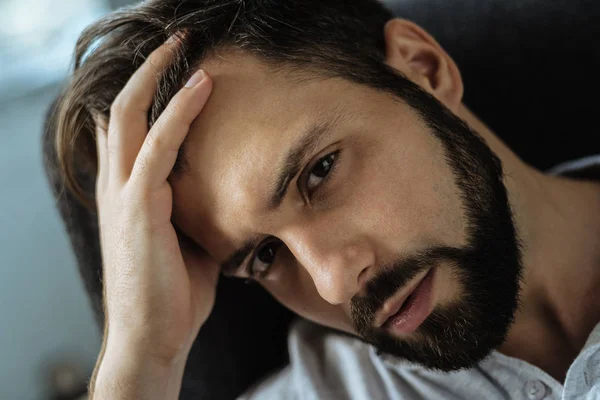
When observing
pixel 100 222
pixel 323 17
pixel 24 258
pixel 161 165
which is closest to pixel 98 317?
pixel 100 222

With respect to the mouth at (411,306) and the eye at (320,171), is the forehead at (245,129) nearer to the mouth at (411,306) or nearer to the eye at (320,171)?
the eye at (320,171)

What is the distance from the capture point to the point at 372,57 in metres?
0.98

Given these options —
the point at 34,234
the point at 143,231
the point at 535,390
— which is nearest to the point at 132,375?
the point at 143,231

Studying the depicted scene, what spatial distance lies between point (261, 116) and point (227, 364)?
0.50 meters

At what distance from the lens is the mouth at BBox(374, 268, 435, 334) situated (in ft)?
2.89

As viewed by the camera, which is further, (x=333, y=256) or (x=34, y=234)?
(x=34, y=234)

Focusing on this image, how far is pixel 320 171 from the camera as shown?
0.88 m

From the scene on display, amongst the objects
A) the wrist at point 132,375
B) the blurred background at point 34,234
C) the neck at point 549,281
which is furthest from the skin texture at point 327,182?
the blurred background at point 34,234

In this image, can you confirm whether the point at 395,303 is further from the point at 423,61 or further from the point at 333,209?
the point at 423,61

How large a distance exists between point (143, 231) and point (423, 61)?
53 centimetres

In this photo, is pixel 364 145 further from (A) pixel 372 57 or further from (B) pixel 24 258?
(B) pixel 24 258

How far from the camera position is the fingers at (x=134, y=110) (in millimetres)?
941

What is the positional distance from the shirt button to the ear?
432 millimetres

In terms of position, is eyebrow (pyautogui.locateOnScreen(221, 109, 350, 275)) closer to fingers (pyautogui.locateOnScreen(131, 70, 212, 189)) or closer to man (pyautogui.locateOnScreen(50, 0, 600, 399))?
man (pyautogui.locateOnScreen(50, 0, 600, 399))
